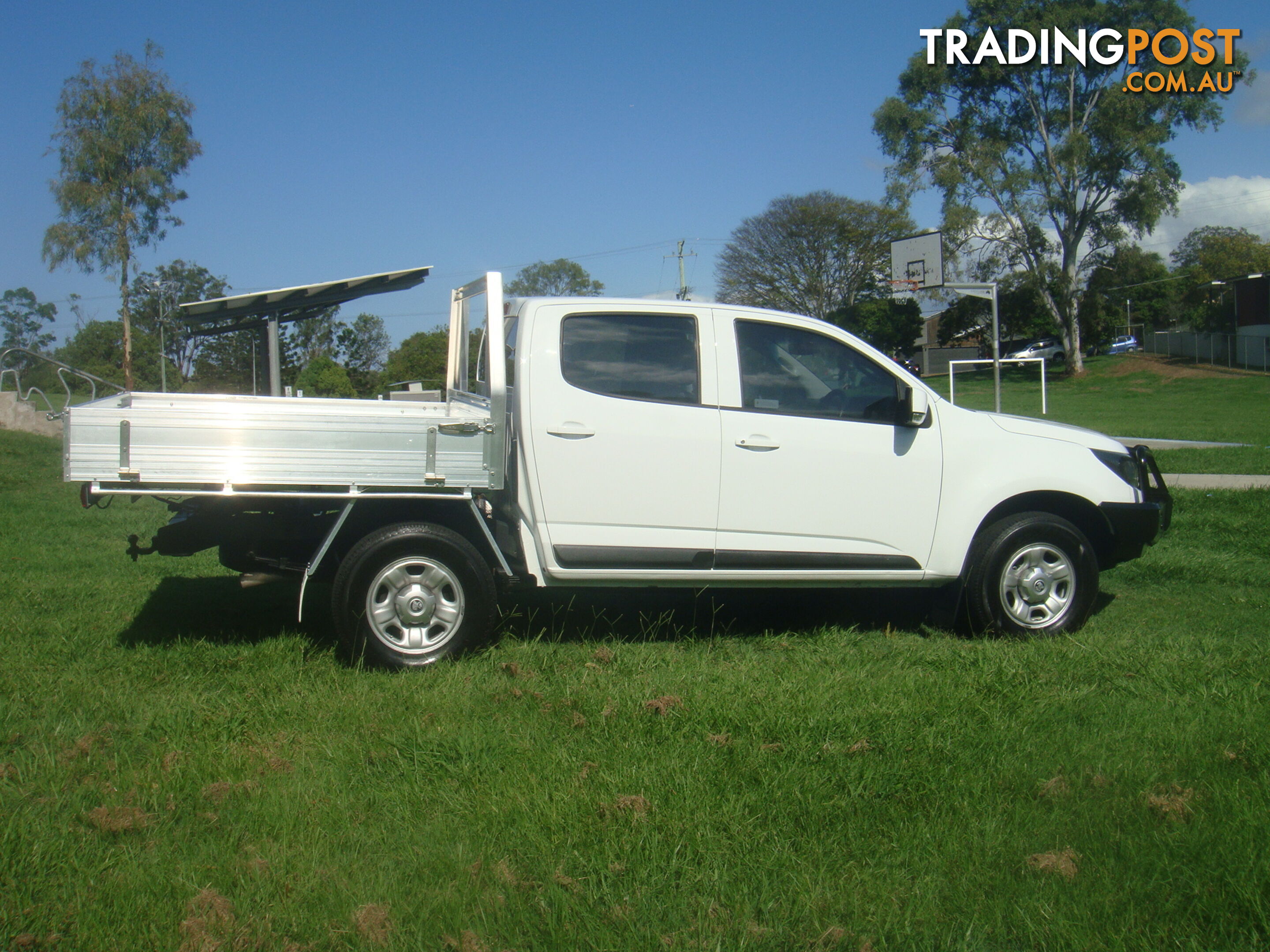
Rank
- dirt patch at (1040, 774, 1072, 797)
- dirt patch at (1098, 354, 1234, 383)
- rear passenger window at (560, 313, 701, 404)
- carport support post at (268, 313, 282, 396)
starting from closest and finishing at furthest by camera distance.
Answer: dirt patch at (1040, 774, 1072, 797) → rear passenger window at (560, 313, 701, 404) → carport support post at (268, 313, 282, 396) → dirt patch at (1098, 354, 1234, 383)

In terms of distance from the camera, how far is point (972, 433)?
5949mm

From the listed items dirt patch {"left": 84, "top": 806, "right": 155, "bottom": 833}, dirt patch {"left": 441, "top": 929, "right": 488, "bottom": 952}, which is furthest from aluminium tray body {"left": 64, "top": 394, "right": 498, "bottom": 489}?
dirt patch {"left": 441, "top": 929, "right": 488, "bottom": 952}

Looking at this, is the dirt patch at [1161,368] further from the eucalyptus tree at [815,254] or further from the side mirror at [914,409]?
the side mirror at [914,409]

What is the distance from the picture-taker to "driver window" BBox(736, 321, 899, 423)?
18.7ft

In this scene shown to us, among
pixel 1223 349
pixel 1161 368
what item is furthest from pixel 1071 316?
pixel 1223 349

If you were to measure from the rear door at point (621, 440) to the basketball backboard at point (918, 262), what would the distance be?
25048 millimetres

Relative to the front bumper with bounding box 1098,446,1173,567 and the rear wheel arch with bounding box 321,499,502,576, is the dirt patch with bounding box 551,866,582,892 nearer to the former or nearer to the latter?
the rear wheel arch with bounding box 321,499,502,576

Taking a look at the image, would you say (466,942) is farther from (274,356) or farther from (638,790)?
(274,356)

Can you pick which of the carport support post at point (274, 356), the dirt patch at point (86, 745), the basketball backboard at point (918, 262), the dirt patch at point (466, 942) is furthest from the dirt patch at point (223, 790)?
the basketball backboard at point (918, 262)

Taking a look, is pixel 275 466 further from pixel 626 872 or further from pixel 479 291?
pixel 626 872

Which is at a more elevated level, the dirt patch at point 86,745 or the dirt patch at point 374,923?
the dirt patch at point 86,745

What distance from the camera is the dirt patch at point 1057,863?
10.2 ft

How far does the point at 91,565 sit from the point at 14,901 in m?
5.92

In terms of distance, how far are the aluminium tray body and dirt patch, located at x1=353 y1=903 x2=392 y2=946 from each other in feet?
8.22
